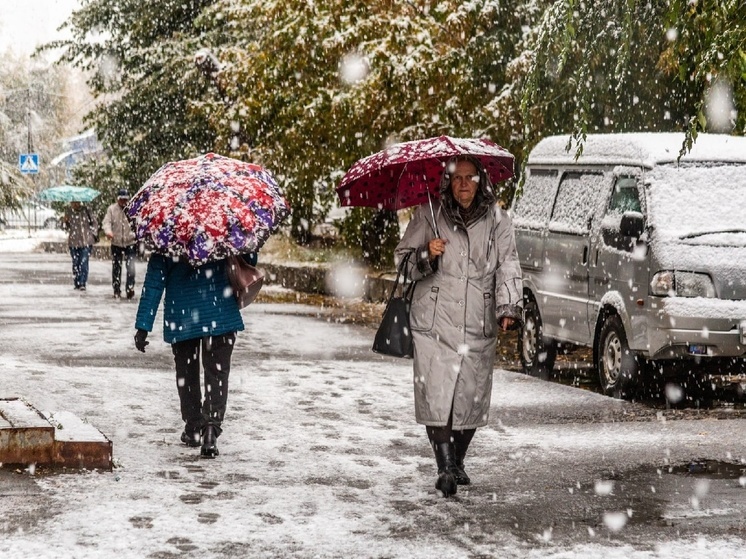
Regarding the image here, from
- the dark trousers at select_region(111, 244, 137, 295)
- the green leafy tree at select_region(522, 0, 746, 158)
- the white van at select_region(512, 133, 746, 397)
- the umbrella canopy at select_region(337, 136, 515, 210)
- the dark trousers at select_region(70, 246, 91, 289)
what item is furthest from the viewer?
the dark trousers at select_region(70, 246, 91, 289)

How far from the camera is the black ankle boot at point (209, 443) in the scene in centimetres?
848

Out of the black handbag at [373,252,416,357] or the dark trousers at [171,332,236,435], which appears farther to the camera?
the dark trousers at [171,332,236,435]

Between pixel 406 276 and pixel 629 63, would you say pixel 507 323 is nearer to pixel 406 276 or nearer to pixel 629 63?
pixel 406 276

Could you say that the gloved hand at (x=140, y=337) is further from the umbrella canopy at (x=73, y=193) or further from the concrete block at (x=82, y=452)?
the umbrella canopy at (x=73, y=193)

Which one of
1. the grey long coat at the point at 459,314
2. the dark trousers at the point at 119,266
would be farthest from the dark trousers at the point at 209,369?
the dark trousers at the point at 119,266

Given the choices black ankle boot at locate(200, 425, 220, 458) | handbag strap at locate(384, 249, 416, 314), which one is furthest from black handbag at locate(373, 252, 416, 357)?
black ankle boot at locate(200, 425, 220, 458)

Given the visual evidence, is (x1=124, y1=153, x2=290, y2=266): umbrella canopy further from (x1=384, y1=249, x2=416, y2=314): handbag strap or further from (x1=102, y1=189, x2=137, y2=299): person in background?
(x1=102, y1=189, x2=137, y2=299): person in background

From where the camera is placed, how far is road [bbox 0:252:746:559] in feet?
20.9

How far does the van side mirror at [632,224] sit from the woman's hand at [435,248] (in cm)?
408

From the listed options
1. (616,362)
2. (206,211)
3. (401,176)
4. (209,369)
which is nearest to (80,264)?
(616,362)

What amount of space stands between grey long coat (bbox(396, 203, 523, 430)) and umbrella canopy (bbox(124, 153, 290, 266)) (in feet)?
3.78

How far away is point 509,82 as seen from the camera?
19.3 m

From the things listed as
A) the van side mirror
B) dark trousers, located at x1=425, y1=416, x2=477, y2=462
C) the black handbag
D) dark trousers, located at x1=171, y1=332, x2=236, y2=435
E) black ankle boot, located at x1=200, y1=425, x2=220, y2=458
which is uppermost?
the van side mirror

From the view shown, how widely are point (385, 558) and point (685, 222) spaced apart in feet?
20.0
